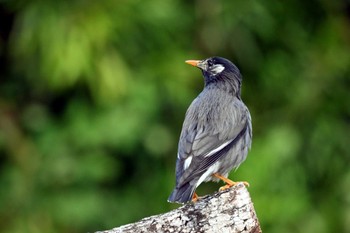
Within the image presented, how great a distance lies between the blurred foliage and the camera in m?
10.2

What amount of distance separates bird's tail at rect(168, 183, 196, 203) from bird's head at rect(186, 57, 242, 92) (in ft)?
3.70

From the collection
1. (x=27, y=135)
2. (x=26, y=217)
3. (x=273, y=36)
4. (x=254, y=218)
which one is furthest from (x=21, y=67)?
(x=254, y=218)

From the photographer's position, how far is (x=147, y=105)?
405 inches

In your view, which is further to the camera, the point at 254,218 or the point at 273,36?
the point at 273,36

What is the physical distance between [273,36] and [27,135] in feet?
8.60

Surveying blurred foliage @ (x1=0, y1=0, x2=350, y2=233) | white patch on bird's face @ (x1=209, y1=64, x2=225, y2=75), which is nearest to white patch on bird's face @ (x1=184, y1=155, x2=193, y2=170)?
white patch on bird's face @ (x1=209, y1=64, x2=225, y2=75)

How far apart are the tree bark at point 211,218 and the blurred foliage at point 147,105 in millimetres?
5117

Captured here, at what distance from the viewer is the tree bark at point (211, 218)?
4949mm

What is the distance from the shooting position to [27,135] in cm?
1062

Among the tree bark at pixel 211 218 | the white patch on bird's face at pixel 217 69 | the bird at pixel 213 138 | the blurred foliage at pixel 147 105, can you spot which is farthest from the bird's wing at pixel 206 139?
the blurred foliage at pixel 147 105

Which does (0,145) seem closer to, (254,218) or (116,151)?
(116,151)

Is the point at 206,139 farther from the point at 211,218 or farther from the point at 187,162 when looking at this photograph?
the point at 211,218

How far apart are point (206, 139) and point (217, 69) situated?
0.91m

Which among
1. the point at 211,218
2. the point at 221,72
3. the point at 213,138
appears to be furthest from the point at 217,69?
the point at 211,218
